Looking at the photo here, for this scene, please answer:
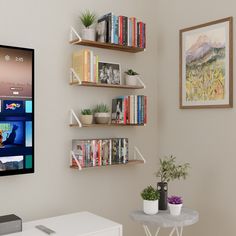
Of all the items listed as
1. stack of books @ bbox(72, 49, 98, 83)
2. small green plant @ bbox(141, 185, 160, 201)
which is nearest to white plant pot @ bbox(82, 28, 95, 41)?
stack of books @ bbox(72, 49, 98, 83)

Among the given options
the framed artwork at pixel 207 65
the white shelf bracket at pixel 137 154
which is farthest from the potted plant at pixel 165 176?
the framed artwork at pixel 207 65

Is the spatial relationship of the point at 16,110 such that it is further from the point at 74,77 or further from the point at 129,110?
the point at 129,110

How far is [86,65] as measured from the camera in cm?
268

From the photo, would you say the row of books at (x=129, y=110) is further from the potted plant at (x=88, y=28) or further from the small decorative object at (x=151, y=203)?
the small decorative object at (x=151, y=203)

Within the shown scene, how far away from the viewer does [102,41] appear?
2832 mm

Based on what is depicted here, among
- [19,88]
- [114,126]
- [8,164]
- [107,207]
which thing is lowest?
[107,207]

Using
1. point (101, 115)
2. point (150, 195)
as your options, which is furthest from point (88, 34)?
point (150, 195)

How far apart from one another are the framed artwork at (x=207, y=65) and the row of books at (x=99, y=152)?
696 millimetres

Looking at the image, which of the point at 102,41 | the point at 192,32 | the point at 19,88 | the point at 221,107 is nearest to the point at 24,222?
the point at 19,88

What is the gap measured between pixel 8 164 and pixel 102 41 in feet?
3.90

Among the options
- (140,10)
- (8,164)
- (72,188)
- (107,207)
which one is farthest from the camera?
(140,10)

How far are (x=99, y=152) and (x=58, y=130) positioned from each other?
1.19ft

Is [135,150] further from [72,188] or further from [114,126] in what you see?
[72,188]

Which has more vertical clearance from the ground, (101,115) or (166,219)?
(101,115)
